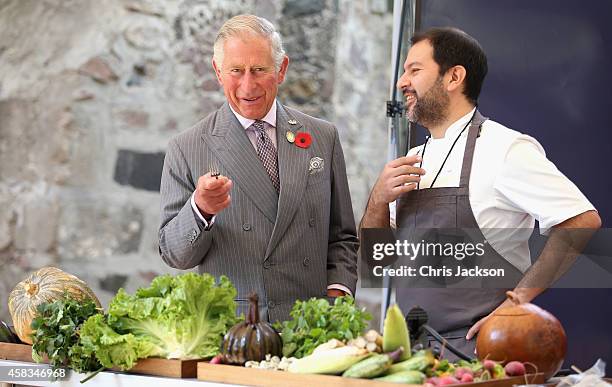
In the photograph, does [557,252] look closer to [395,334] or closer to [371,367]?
[395,334]

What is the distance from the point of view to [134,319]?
296 centimetres

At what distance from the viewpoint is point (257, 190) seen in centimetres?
343

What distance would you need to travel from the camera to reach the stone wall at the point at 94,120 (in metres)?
4.97

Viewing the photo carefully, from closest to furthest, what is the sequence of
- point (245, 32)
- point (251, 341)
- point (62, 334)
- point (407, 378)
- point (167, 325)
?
point (407, 378) < point (251, 341) < point (167, 325) < point (62, 334) < point (245, 32)

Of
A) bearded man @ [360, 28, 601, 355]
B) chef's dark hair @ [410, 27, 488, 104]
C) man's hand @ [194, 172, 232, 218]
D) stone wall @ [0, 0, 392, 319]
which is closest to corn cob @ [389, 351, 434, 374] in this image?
bearded man @ [360, 28, 601, 355]

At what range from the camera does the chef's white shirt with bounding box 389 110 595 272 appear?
3.11 metres

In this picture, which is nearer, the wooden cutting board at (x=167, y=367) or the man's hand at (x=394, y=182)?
the wooden cutting board at (x=167, y=367)

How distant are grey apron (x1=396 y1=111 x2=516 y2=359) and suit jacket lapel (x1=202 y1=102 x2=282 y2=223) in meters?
0.49

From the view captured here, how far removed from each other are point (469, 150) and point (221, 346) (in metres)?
1.12

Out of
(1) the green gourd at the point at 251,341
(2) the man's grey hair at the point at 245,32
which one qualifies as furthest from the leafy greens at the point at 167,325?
(2) the man's grey hair at the point at 245,32

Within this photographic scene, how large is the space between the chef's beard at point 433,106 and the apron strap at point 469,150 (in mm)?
114

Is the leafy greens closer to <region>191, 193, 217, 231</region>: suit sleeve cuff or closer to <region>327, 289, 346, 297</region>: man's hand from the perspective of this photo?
<region>191, 193, 217, 231</region>: suit sleeve cuff

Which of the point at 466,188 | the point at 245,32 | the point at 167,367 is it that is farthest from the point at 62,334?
the point at 466,188

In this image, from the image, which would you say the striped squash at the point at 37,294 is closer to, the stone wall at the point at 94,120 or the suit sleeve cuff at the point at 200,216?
the suit sleeve cuff at the point at 200,216
